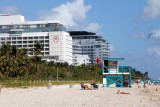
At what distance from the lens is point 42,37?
18738 centimetres

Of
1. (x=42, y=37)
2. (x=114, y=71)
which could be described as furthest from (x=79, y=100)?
(x=42, y=37)

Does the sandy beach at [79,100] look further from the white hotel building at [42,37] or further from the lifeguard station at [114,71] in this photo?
the white hotel building at [42,37]

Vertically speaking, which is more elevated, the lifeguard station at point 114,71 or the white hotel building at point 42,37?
the white hotel building at point 42,37

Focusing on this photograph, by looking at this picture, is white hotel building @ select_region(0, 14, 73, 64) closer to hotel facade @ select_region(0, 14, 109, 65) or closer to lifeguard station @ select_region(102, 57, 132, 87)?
hotel facade @ select_region(0, 14, 109, 65)

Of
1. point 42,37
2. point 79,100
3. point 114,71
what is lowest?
point 79,100

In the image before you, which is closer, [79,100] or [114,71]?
[79,100]

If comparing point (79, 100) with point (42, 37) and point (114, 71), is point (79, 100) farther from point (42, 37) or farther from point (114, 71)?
point (42, 37)

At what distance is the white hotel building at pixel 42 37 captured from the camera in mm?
186250

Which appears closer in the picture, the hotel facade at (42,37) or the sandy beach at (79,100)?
the sandy beach at (79,100)

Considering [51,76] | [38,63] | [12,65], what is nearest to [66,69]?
[51,76]

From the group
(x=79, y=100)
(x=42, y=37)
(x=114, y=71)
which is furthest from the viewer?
(x=42, y=37)

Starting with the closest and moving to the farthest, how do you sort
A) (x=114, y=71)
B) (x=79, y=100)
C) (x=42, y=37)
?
(x=79, y=100), (x=114, y=71), (x=42, y=37)

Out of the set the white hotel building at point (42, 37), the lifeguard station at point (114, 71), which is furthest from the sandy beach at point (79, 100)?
the white hotel building at point (42, 37)

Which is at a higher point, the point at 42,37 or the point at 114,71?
the point at 42,37
